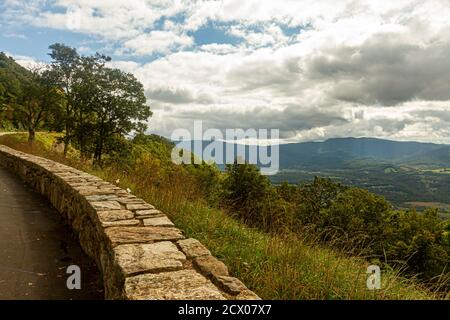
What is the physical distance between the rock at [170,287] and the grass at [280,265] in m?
0.82

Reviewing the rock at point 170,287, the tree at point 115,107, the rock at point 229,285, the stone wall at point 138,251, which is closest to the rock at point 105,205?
the stone wall at point 138,251

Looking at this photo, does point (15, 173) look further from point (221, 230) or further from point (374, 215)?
point (374, 215)

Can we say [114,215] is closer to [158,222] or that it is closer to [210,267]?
[158,222]

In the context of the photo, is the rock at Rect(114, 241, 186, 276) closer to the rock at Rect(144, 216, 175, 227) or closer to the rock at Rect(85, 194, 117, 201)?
the rock at Rect(144, 216, 175, 227)

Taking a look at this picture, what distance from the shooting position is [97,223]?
12.2 ft

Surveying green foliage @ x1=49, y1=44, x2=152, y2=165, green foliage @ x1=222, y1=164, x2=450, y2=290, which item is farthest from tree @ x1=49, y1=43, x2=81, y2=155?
green foliage @ x1=222, y1=164, x2=450, y2=290

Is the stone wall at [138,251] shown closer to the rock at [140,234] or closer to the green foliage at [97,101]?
the rock at [140,234]

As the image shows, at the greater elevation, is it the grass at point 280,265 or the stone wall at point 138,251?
the stone wall at point 138,251

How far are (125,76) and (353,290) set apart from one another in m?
27.7

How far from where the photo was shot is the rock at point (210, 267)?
262cm

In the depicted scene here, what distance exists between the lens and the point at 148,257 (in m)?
2.74
